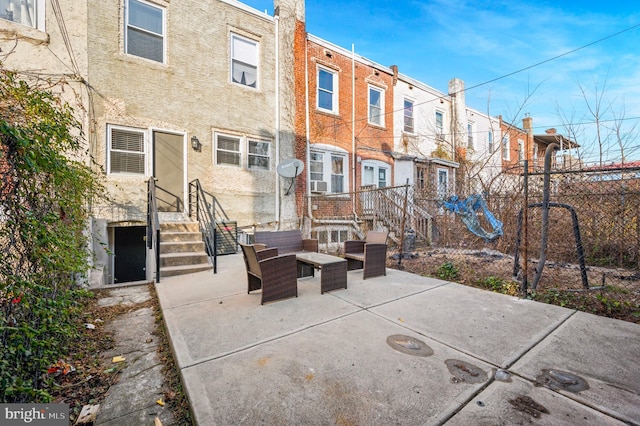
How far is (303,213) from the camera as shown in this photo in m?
10.2

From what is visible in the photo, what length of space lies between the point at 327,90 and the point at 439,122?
7.42 metres

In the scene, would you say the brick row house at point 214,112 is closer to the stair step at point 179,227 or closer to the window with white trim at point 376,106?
the window with white trim at point 376,106

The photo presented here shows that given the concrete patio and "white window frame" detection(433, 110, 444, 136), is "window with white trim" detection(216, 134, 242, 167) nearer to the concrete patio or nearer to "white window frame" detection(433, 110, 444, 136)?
the concrete patio

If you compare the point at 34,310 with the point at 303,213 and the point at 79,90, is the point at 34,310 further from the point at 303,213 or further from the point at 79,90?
the point at 303,213

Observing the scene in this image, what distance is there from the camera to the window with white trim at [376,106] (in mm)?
12523

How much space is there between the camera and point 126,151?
7199 millimetres

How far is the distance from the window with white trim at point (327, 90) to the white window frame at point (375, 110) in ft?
5.89

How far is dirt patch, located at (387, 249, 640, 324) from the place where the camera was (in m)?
3.76

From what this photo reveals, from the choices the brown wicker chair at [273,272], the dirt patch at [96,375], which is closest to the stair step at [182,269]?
the dirt patch at [96,375]

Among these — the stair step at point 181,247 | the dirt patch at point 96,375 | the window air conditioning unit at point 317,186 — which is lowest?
the dirt patch at point 96,375

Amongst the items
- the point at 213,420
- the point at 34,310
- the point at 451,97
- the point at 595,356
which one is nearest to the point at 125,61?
the point at 34,310

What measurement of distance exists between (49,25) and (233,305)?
7643 millimetres

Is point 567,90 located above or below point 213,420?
above

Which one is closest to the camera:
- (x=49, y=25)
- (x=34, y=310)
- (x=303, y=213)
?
(x=34, y=310)
